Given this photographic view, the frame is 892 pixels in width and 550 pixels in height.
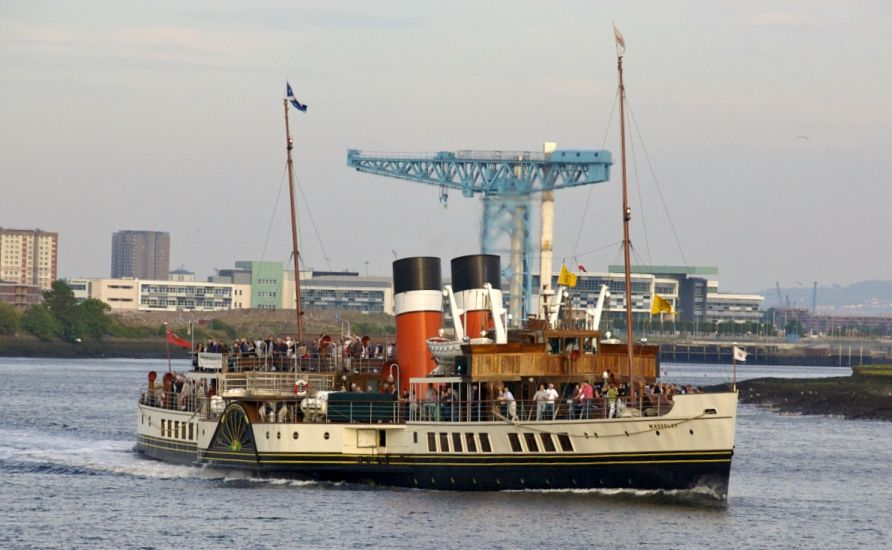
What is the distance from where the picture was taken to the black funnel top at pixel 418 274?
47.0m

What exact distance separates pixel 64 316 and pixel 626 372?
161 metres

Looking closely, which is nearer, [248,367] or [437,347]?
[437,347]

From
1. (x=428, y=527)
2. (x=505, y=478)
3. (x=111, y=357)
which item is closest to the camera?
(x=428, y=527)

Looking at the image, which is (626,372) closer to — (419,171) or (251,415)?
(251,415)

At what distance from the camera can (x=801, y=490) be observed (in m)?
49.3

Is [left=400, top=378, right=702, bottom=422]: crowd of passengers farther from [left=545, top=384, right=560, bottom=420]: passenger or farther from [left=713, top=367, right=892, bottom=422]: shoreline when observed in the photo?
[left=713, top=367, right=892, bottom=422]: shoreline

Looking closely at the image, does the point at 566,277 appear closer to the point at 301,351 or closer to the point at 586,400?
the point at 586,400

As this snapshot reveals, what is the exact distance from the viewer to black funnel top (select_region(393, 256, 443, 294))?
4700cm

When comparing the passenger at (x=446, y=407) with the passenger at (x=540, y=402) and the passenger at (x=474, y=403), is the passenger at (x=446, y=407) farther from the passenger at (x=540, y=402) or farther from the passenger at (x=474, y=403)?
the passenger at (x=540, y=402)

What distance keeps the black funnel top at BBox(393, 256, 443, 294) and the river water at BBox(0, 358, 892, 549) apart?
230 inches

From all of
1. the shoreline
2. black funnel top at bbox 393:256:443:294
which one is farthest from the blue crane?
black funnel top at bbox 393:256:443:294

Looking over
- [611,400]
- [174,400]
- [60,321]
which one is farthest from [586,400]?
[60,321]

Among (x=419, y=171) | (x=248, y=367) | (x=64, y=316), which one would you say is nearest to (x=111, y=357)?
(x=64, y=316)

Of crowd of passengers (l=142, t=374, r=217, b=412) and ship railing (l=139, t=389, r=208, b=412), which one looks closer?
crowd of passengers (l=142, t=374, r=217, b=412)
